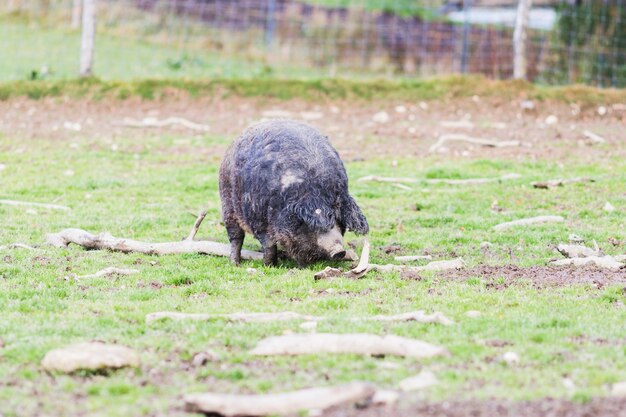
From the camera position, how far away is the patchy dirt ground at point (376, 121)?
15.9m

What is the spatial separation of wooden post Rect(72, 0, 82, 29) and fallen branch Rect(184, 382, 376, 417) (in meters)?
22.4

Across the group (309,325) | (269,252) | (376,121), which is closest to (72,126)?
(376,121)

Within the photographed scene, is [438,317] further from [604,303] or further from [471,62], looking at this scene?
[471,62]

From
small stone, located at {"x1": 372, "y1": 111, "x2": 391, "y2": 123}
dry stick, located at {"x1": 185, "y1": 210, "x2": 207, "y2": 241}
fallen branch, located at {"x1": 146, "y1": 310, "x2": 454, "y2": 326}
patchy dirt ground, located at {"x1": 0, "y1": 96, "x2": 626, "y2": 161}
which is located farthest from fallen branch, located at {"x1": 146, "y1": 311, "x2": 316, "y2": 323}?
small stone, located at {"x1": 372, "y1": 111, "x2": 391, "y2": 123}

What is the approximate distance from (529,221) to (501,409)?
6.19 meters

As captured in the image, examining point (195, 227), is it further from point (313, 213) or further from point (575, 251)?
point (575, 251)

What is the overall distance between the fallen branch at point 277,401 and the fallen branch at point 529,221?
5.90m

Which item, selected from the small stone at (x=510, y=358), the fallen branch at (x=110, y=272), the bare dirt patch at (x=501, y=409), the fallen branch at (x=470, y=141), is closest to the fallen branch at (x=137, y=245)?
the fallen branch at (x=110, y=272)

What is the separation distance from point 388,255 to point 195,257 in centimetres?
195

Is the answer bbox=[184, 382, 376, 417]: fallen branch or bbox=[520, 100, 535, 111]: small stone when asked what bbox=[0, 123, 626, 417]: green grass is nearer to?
bbox=[184, 382, 376, 417]: fallen branch

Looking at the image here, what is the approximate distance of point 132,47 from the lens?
24.6 metres

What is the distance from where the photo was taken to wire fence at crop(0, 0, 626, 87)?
2159 cm

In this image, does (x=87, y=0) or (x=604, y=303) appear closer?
(x=604, y=303)

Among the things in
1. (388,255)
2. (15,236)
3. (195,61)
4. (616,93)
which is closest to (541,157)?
(616,93)
